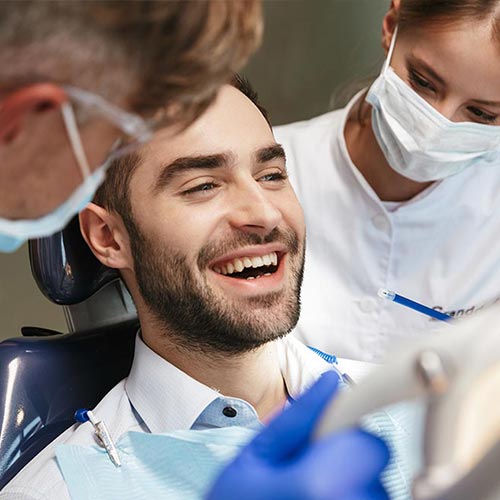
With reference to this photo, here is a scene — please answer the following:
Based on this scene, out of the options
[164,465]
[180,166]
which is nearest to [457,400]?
[164,465]

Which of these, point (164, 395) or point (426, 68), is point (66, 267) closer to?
point (164, 395)

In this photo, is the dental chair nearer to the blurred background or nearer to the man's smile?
the man's smile

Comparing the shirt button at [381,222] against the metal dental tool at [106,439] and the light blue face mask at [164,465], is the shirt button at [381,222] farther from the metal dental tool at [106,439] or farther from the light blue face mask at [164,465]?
the metal dental tool at [106,439]

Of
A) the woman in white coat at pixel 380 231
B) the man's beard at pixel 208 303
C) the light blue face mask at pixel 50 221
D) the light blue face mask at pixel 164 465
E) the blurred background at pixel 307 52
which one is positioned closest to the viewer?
the light blue face mask at pixel 50 221

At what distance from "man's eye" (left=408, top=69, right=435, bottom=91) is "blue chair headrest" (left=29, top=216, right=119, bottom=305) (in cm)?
71

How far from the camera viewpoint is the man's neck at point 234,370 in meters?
1.57

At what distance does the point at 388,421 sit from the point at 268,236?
38 centimetres

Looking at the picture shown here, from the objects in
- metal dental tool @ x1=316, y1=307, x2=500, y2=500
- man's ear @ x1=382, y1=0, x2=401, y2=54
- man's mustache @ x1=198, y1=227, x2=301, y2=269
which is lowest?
man's mustache @ x1=198, y1=227, x2=301, y2=269

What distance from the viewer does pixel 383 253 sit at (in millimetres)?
1941

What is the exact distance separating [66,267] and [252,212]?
1.22ft

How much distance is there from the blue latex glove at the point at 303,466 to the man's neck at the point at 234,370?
0.69 meters

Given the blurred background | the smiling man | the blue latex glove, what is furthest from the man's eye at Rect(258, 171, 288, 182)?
the blurred background

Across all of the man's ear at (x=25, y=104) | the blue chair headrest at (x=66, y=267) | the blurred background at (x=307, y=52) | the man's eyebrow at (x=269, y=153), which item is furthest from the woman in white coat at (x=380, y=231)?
the blurred background at (x=307, y=52)

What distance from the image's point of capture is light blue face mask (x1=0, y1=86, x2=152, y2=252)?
840mm
